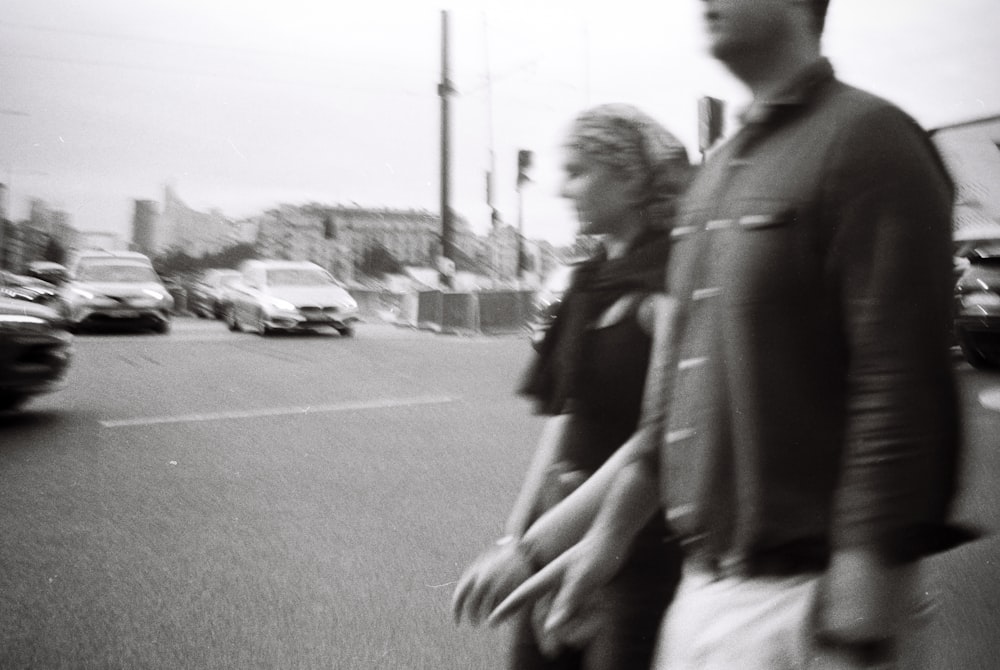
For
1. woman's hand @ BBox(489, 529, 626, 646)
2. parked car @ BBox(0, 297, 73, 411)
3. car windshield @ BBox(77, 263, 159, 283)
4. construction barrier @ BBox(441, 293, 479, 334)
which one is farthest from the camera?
construction barrier @ BBox(441, 293, 479, 334)

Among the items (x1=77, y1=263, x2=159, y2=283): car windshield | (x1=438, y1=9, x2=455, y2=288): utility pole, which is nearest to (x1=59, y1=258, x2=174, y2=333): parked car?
(x1=77, y1=263, x2=159, y2=283): car windshield

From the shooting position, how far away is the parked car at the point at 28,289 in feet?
8.11

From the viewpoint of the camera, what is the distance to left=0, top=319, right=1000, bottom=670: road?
2.28 metres

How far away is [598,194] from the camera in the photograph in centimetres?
135

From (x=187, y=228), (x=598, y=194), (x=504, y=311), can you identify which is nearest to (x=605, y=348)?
(x=598, y=194)

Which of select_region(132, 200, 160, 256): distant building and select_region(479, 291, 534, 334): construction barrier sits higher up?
select_region(132, 200, 160, 256): distant building

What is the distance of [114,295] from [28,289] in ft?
1.13

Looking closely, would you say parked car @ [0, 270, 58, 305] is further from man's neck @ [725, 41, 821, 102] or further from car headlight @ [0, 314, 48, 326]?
man's neck @ [725, 41, 821, 102]

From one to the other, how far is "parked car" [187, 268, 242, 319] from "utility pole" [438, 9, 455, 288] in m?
0.62

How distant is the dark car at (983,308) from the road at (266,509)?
137mm

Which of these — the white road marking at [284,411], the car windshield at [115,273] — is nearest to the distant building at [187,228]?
the car windshield at [115,273]

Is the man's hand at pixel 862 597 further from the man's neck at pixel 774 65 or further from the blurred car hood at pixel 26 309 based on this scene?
the blurred car hood at pixel 26 309

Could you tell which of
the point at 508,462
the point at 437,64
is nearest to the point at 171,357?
the point at 508,462

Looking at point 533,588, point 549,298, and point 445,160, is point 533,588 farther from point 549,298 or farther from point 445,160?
point 445,160
